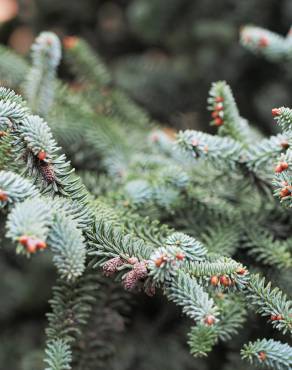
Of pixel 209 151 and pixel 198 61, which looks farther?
pixel 198 61

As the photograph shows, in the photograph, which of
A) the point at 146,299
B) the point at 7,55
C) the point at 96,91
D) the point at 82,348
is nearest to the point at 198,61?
the point at 96,91

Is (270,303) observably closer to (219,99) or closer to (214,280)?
(214,280)

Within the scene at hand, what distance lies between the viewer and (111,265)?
69cm

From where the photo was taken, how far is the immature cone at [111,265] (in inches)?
27.1

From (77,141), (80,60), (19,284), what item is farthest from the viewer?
(19,284)

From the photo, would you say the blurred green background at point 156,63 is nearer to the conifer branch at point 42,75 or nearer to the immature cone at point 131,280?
the conifer branch at point 42,75

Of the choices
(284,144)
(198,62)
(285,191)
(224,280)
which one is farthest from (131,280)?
(198,62)

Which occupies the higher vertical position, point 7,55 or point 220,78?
point 220,78

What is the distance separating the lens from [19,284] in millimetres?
1485

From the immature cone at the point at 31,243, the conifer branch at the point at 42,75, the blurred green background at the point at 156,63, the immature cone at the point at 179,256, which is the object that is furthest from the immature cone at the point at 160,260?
the blurred green background at the point at 156,63

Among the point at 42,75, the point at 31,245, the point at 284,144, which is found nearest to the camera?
the point at 31,245

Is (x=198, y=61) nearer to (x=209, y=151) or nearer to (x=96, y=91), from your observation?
(x=96, y=91)

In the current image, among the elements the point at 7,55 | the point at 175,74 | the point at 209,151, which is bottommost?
the point at 209,151

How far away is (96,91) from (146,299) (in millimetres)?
538
